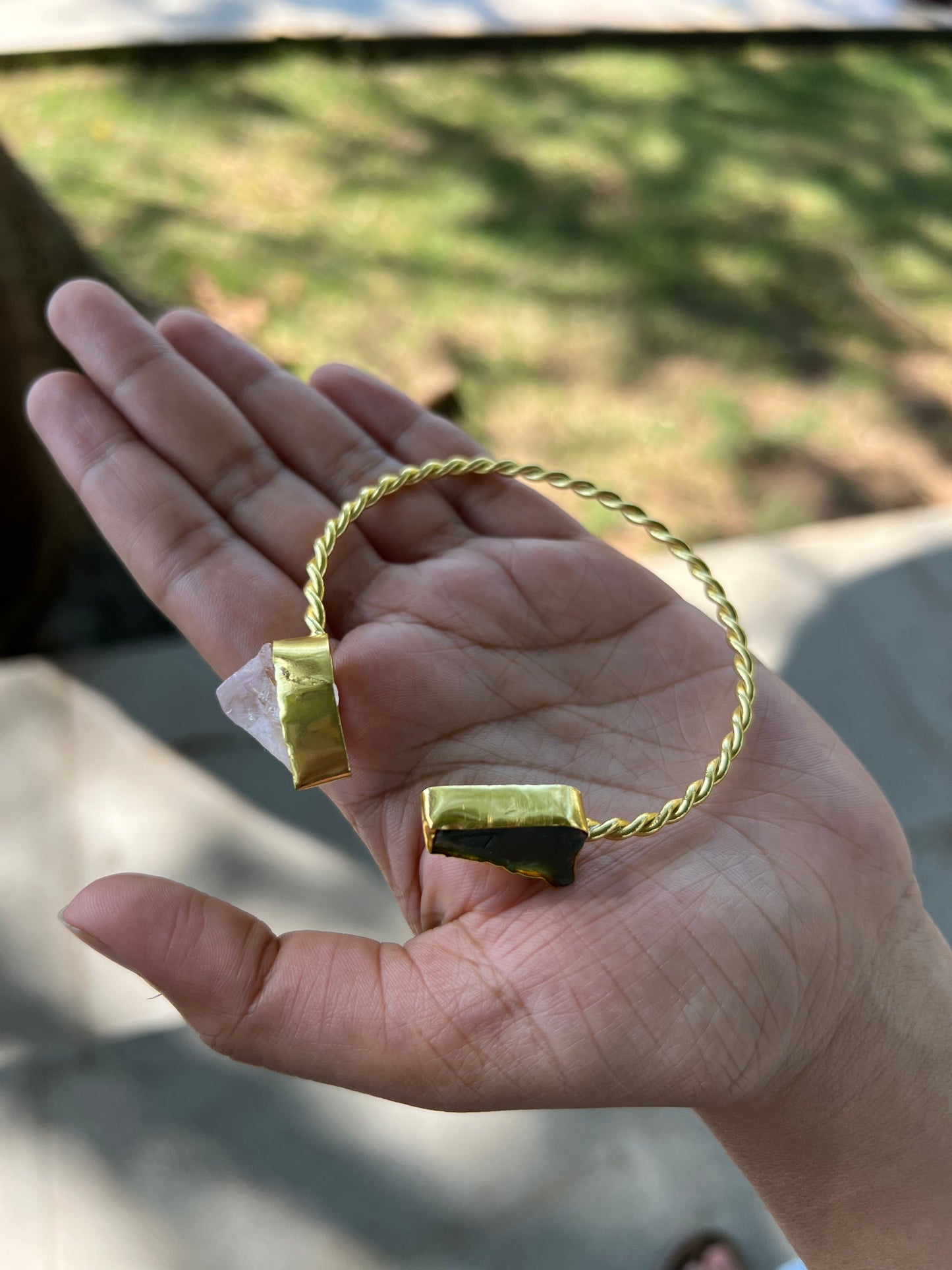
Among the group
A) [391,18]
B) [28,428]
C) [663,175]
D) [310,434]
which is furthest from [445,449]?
[391,18]

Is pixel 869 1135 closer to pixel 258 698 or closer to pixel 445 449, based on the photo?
pixel 258 698

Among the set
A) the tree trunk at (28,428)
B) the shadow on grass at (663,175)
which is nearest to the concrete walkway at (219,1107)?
the tree trunk at (28,428)

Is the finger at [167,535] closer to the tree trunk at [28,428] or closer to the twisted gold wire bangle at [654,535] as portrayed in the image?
the twisted gold wire bangle at [654,535]

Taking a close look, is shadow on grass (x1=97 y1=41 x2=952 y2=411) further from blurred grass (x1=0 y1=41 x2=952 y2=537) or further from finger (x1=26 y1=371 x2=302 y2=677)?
finger (x1=26 y1=371 x2=302 y2=677)

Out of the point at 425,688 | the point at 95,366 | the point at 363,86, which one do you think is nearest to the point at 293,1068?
the point at 425,688

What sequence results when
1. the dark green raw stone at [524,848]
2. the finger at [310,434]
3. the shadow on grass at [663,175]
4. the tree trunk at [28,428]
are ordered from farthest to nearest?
the shadow on grass at [663,175] < the tree trunk at [28,428] < the finger at [310,434] < the dark green raw stone at [524,848]

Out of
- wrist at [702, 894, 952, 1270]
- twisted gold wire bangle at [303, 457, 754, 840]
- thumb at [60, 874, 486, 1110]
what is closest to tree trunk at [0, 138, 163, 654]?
twisted gold wire bangle at [303, 457, 754, 840]

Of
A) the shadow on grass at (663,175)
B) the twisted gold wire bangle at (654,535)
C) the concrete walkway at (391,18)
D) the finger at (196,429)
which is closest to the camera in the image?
the twisted gold wire bangle at (654,535)
